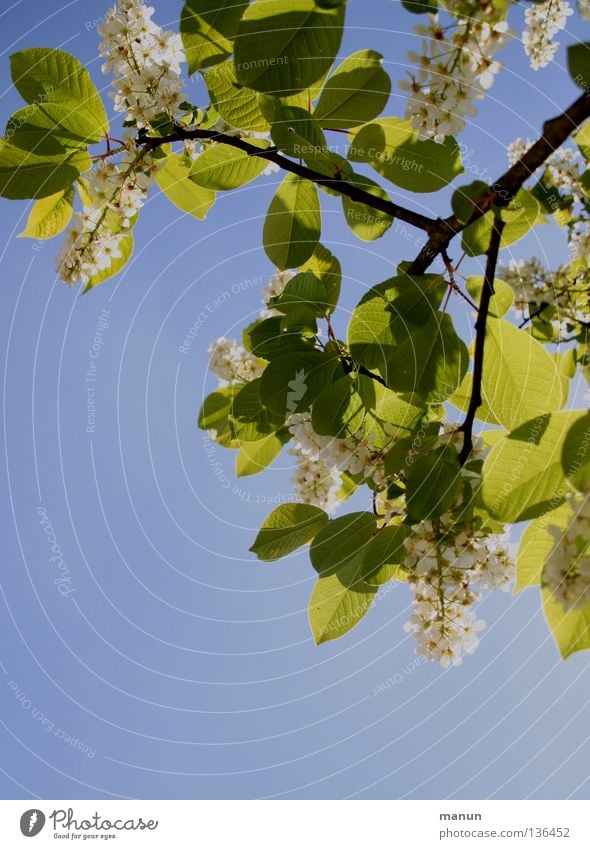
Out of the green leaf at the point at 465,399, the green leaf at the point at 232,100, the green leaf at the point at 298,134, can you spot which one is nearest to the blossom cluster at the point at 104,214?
the green leaf at the point at 232,100

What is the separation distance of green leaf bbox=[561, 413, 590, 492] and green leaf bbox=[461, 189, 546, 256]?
435 millimetres

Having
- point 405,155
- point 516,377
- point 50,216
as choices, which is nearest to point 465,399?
point 516,377

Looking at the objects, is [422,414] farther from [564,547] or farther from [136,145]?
[136,145]

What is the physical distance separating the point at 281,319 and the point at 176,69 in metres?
0.49

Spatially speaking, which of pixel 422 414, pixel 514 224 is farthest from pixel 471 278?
pixel 422 414

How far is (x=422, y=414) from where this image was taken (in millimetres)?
1203

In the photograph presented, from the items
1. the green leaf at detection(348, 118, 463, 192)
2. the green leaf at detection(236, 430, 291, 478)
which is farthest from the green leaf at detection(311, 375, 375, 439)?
the green leaf at detection(348, 118, 463, 192)

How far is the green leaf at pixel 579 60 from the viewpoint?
38.8 inches

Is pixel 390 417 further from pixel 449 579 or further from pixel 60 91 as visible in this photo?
pixel 60 91

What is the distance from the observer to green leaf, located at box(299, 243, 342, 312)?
1.34 metres

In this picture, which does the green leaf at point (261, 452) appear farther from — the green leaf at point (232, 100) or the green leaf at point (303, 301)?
the green leaf at point (232, 100)

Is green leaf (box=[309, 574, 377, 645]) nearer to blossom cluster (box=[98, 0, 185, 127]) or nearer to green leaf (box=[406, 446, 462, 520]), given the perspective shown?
green leaf (box=[406, 446, 462, 520])

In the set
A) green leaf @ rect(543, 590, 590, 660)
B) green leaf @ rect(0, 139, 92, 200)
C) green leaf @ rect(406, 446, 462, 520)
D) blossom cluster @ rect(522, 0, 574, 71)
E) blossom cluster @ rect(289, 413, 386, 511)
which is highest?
blossom cluster @ rect(522, 0, 574, 71)

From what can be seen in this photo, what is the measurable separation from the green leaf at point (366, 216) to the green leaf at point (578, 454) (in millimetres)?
570
